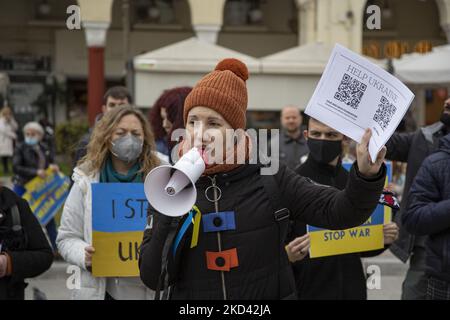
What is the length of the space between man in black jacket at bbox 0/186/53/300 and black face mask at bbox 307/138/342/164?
146cm

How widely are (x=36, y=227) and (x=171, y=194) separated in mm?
1783

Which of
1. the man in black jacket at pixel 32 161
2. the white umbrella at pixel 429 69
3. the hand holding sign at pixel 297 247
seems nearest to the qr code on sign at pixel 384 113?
the hand holding sign at pixel 297 247

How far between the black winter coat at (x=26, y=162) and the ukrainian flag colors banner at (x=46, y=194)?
26cm

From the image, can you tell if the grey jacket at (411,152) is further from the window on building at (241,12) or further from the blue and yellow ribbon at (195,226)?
the window on building at (241,12)

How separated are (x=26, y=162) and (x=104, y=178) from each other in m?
5.89

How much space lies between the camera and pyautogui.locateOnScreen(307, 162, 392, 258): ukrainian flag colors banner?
4.21m

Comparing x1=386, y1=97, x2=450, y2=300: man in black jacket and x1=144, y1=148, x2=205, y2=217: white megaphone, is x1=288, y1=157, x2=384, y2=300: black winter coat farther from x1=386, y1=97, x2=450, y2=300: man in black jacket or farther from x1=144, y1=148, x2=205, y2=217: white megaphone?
x1=144, y1=148, x2=205, y2=217: white megaphone

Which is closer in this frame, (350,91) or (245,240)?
(350,91)

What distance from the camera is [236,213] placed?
8.87 feet

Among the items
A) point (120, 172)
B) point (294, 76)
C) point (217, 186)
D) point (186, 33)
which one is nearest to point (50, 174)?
point (294, 76)

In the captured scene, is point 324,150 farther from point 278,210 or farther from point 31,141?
point 31,141

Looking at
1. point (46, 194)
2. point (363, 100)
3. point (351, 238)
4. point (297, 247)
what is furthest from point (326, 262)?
point (46, 194)

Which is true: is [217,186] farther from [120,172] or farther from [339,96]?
[120,172]

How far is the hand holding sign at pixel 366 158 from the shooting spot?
2.49 meters
